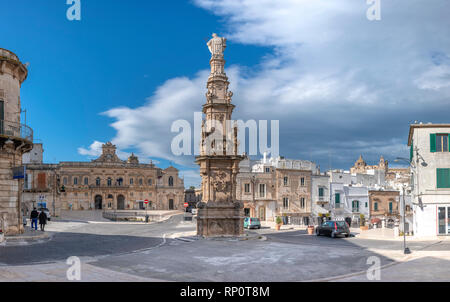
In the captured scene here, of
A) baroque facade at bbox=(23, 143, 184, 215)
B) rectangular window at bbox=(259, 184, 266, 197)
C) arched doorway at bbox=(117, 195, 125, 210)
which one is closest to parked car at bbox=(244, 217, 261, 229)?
rectangular window at bbox=(259, 184, 266, 197)

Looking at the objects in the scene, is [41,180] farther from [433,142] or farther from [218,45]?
[433,142]

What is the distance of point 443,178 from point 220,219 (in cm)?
1437

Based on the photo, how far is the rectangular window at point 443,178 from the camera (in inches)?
976

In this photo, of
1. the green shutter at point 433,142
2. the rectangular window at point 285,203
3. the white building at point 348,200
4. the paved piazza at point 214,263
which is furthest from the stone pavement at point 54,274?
the white building at point 348,200

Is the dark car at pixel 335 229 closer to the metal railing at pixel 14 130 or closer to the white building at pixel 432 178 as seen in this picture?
the white building at pixel 432 178

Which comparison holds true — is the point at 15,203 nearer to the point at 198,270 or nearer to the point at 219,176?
the point at 219,176

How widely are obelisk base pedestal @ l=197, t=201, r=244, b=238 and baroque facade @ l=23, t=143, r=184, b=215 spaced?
5567 cm

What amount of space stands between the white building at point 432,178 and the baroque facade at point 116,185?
2292 inches

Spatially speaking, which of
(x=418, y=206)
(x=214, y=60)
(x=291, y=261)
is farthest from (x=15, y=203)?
(x=418, y=206)

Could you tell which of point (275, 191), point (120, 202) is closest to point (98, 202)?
point (120, 202)

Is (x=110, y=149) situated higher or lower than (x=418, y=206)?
higher

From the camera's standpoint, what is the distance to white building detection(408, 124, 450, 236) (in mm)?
24656

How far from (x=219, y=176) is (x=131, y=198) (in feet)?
188

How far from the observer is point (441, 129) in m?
25.1
